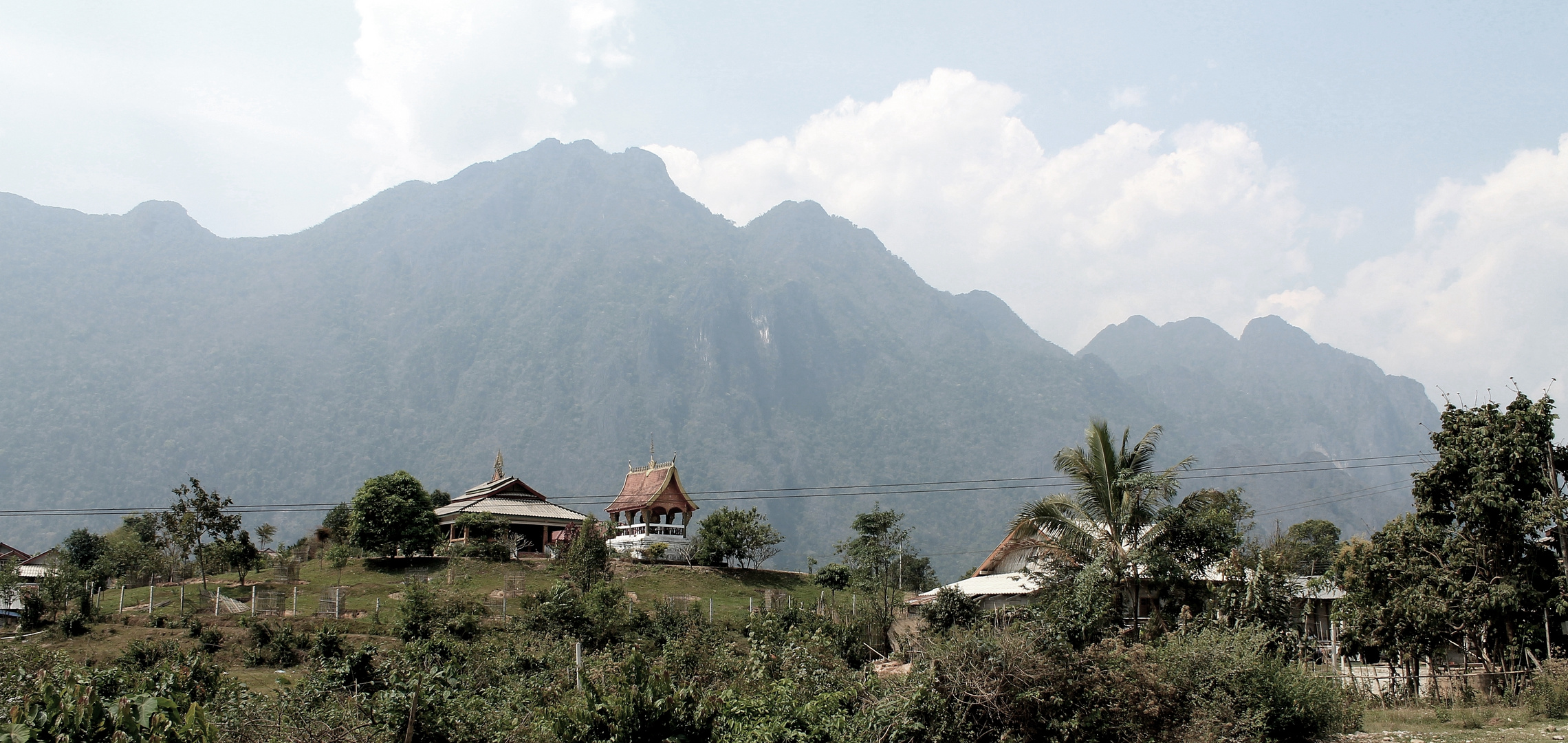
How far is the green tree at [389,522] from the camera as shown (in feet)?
131

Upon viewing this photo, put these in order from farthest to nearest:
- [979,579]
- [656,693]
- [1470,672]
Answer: [979,579], [1470,672], [656,693]

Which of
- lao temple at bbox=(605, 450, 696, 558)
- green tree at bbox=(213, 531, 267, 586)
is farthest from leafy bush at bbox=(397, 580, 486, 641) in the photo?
lao temple at bbox=(605, 450, 696, 558)

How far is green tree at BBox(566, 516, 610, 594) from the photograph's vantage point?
107 ft

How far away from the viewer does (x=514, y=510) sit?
4891cm

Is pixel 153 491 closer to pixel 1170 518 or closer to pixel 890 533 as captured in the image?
pixel 890 533

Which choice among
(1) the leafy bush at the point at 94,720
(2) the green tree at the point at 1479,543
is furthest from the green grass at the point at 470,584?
(1) the leafy bush at the point at 94,720

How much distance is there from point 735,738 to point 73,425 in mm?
192084

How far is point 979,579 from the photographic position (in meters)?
36.6

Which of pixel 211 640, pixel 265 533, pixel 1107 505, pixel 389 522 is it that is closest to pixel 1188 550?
pixel 1107 505

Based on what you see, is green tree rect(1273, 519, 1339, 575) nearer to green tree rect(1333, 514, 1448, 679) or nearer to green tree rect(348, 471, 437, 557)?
green tree rect(1333, 514, 1448, 679)

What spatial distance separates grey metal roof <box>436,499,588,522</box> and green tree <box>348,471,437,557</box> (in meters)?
5.47

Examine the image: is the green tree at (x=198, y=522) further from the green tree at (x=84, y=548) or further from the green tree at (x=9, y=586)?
the green tree at (x=84, y=548)

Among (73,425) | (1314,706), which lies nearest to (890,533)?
(1314,706)

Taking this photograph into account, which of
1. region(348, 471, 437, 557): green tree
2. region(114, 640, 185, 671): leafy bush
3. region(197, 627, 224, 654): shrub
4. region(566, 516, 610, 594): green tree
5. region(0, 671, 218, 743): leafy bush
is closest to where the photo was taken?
region(0, 671, 218, 743): leafy bush
